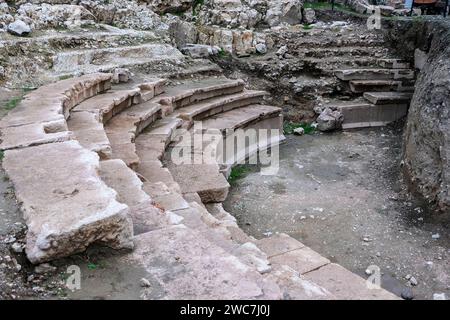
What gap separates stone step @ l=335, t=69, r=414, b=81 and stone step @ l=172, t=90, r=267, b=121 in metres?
2.03

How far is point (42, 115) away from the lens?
4.29 m

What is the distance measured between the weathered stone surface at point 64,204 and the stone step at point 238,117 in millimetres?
3573

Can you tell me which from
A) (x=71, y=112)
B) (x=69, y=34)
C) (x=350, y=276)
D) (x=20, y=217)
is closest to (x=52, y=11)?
(x=69, y=34)

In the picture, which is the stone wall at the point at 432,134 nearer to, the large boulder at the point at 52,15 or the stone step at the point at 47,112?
the stone step at the point at 47,112

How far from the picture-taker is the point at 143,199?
319 cm

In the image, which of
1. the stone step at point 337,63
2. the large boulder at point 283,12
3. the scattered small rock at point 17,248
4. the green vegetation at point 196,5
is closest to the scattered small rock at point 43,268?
the scattered small rock at point 17,248

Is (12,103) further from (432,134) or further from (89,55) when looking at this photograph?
(432,134)

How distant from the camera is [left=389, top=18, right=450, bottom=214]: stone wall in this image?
17.2 ft

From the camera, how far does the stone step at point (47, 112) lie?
11.9 ft

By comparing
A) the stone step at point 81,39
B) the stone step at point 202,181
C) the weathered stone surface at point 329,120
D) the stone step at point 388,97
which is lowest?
the weathered stone surface at point 329,120

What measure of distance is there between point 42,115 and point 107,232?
242 centimetres

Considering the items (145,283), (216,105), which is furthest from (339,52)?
(145,283)

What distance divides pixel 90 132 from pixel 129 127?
109cm
